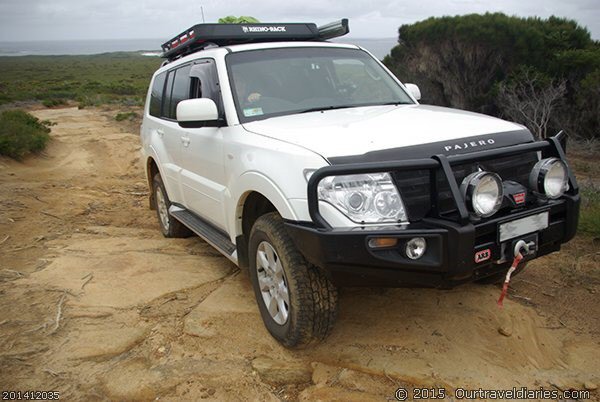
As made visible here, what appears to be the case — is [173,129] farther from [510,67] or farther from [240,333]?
[510,67]

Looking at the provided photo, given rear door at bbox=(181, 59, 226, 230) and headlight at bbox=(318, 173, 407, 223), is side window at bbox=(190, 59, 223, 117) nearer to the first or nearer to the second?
rear door at bbox=(181, 59, 226, 230)

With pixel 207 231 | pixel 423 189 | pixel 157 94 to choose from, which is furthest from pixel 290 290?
pixel 157 94

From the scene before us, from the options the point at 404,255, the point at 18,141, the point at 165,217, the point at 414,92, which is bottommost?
the point at 165,217

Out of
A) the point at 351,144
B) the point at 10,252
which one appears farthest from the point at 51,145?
the point at 351,144

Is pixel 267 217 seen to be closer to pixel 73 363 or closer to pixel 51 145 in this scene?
pixel 73 363

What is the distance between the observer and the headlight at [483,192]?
103 inches

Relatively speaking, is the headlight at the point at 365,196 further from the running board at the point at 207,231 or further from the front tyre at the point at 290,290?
the running board at the point at 207,231

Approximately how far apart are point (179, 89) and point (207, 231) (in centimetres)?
146

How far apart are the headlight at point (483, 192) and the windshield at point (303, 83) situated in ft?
4.95

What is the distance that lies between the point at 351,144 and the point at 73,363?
7.06 feet

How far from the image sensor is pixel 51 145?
13695mm

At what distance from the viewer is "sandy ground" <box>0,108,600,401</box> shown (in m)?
2.94

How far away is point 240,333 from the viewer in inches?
136

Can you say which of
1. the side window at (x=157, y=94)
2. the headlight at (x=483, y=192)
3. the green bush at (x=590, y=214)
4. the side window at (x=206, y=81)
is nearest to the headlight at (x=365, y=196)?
the headlight at (x=483, y=192)
